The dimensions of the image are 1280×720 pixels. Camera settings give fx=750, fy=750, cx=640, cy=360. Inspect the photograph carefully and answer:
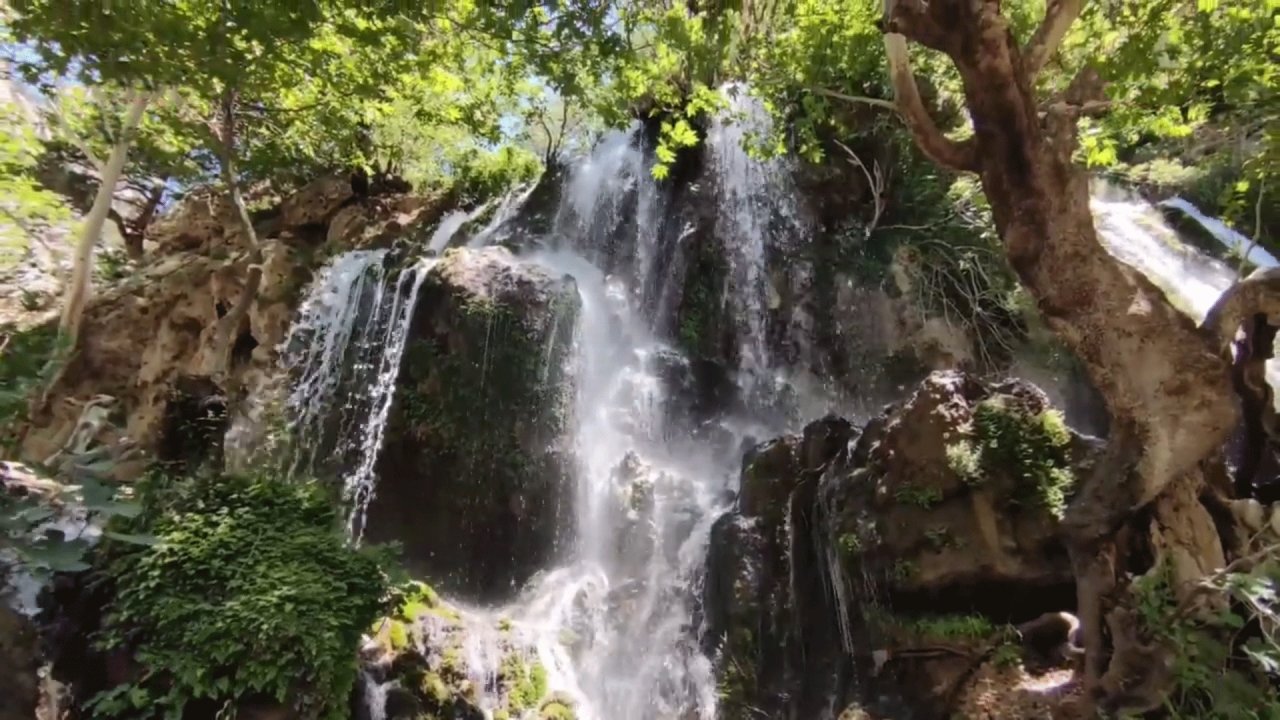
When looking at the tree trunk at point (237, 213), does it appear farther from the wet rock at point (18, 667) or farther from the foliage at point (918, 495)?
the foliage at point (918, 495)

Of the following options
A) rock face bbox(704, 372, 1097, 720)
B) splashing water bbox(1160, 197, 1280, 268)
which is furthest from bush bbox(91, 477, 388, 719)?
splashing water bbox(1160, 197, 1280, 268)

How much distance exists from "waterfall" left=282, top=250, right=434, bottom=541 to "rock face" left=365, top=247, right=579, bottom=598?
21 cm

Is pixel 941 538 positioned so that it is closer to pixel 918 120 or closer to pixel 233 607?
pixel 918 120

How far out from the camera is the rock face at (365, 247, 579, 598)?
985 centimetres

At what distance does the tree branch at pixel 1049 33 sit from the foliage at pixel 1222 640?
3.12 m

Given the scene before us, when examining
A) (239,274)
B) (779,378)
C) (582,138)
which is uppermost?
(582,138)

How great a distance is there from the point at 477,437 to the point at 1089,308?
7599 mm

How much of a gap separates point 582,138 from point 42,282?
9800 mm

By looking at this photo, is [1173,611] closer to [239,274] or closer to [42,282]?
[239,274]

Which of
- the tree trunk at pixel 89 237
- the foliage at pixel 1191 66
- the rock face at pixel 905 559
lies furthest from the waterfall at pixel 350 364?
the foliage at pixel 1191 66

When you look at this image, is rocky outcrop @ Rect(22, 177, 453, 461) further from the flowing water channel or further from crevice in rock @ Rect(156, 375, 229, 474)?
the flowing water channel

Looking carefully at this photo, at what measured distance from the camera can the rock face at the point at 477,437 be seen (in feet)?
32.3

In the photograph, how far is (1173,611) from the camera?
4363 millimetres

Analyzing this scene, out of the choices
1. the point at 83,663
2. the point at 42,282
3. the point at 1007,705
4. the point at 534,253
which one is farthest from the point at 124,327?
the point at 1007,705
